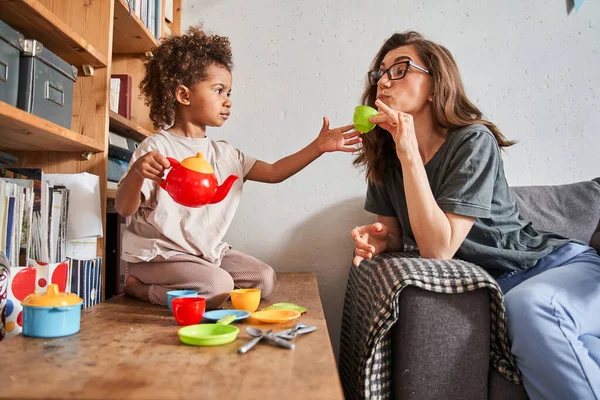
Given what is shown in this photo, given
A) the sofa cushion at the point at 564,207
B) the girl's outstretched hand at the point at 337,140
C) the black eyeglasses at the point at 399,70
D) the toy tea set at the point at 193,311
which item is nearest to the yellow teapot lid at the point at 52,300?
the toy tea set at the point at 193,311

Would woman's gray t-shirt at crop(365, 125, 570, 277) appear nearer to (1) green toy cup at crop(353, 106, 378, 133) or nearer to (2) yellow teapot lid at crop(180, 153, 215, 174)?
(1) green toy cup at crop(353, 106, 378, 133)

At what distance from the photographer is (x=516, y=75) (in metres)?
2.06

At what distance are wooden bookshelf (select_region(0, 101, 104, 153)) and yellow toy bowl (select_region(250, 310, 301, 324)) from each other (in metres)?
0.70

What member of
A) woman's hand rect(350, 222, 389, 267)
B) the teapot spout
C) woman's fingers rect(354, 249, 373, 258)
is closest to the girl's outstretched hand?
woman's hand rect(350, 222, 389, 267)

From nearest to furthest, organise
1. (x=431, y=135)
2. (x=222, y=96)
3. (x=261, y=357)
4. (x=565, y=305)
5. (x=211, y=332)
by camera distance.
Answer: (x=261, y=357) < (x=211, y=332) < (x=565, y=305) < (x=431, y=135) < (x=222, y=96)

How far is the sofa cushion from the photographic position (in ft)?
5.54

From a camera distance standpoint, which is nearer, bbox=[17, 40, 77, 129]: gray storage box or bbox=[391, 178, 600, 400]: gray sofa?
bbox=[391, 178, 600, 400]: gray sofa

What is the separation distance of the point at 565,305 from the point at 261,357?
0.68 metres

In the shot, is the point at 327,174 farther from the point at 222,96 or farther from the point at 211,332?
the point at 211,332

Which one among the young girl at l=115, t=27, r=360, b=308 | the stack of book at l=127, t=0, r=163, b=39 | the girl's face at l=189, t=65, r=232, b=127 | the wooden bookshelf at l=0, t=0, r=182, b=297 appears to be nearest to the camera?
the wooden bookshelf at l=0, t=0, r=182, b=297

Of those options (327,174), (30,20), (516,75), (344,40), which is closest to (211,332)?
(30,20)

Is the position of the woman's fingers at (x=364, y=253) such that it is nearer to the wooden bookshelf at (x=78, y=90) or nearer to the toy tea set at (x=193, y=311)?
the toy tea set at (x=193, y=311)

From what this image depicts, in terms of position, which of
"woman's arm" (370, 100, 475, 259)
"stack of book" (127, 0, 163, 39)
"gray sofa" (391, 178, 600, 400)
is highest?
"stack of book" (127, 0, 163, 39)

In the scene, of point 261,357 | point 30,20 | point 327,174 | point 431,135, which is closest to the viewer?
point 261,357
